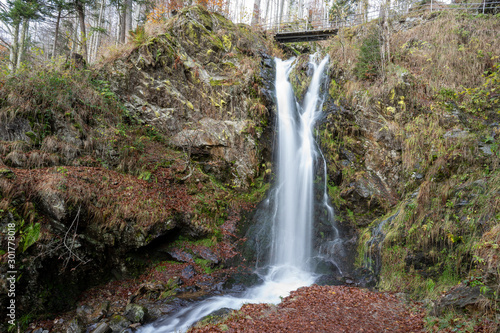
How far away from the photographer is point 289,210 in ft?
33.0

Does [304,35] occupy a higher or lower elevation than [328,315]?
higher

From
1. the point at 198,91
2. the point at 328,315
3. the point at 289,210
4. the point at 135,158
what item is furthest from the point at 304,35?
the point at 328,315

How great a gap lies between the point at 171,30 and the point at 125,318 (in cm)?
1201

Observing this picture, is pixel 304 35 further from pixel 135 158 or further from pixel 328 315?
pixel 328 315

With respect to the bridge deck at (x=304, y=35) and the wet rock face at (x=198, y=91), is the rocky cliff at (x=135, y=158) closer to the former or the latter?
the wet rock face at (x=198, y=91)

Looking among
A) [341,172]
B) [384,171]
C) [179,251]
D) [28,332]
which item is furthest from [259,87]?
[28,332]

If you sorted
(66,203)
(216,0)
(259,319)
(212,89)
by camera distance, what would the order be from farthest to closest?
(216,0) → (212,89) → (66,203) → (259,319)

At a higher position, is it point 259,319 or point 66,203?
point 66,203

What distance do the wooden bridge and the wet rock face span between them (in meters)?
6.65

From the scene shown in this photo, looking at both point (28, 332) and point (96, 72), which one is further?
point (96, 72)

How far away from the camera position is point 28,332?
4.78 metres

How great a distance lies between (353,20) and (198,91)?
12.0 metres

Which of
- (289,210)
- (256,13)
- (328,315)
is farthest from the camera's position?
(256,13)

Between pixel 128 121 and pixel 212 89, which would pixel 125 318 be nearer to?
pixel 128 121
